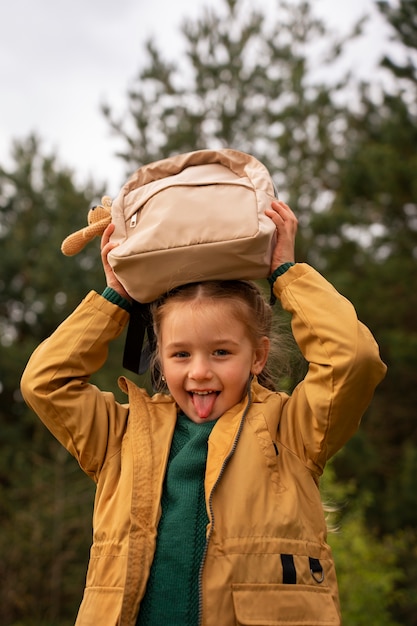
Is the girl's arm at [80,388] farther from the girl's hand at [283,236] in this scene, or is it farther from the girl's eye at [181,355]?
Answer: the girl's hand at [283,236]

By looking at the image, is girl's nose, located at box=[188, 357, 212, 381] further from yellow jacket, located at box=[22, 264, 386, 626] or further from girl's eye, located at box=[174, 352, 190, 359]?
yellow jacket, located at box=[22, 264, 386, 626]

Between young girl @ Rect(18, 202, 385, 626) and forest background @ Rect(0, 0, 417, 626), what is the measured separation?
9.98 meters

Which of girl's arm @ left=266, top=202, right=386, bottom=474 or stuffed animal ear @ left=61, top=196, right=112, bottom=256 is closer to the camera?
girl's arm @ left=266, top=202, right=386, bottom=474

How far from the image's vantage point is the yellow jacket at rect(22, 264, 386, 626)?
251 cm

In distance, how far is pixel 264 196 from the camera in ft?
9.32

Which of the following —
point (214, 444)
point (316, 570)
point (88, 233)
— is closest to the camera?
point (316, 570)

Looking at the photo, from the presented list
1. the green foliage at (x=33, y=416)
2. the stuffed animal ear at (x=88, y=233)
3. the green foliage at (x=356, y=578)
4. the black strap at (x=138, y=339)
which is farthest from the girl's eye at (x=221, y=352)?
the green foliage at (x=33, y=416)

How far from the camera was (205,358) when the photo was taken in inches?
109

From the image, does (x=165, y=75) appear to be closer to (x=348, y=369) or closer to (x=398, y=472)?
(x=398, y=472)

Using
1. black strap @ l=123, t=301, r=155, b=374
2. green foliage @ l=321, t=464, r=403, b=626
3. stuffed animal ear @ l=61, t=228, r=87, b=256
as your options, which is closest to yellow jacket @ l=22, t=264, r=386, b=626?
black strap @ l=123, t=301, r=155, b=374

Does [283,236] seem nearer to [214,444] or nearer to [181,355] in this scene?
[181,355]

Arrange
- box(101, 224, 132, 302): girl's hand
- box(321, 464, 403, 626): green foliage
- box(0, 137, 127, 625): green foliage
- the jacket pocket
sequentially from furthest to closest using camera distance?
box(0, 137, 127, 625): green foliage, box(321, 464, 403, 626): green foliage, box(101, 224, 132, 302): girl's hand, the jacket pocket

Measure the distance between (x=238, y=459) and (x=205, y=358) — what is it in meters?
0.35

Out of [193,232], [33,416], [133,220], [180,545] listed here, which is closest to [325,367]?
[193,232]
